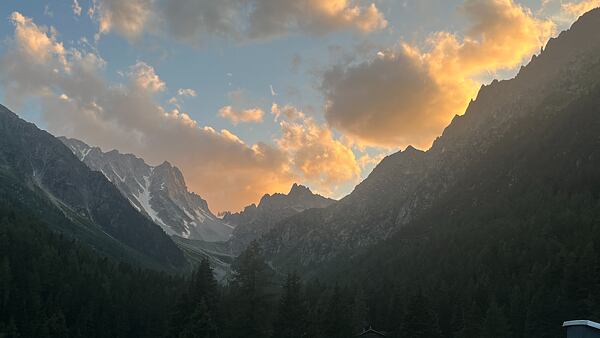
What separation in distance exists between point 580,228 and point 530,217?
1271 inches

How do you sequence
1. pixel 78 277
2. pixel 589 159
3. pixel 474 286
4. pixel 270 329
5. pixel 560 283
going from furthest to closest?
pixel 589 159
pixel 78 277
pixel 474 286
pixel 560 283
pixel 270 329

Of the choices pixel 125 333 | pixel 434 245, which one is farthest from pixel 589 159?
pixel 125 333

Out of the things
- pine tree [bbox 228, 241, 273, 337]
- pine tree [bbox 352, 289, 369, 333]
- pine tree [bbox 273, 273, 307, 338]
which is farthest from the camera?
pine tree [bbox 352, 289, 369, 333]

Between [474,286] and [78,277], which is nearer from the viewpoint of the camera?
[474,286]

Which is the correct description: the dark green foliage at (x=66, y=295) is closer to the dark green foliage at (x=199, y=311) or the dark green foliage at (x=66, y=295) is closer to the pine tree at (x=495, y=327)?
the dark green foliage at (x=199, y=311)

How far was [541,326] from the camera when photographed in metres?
93.1

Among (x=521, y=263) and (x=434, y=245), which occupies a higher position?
(x=434, y=245)

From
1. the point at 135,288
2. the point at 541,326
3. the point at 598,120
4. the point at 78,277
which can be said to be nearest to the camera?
the point at 541,326

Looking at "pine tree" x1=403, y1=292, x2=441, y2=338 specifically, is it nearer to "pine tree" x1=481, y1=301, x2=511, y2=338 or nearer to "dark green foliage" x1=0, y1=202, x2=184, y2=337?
"pine tree" x1=481, y1=301, x2=511, y2=338

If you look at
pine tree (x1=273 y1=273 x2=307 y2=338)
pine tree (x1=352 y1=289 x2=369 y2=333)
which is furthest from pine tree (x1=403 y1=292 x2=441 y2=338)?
pine tree (x1=352 y1=289 x2=369 y2=333)

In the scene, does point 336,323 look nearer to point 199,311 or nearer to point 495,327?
point 199,311

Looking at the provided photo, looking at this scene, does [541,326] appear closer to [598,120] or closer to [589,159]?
[589,159]

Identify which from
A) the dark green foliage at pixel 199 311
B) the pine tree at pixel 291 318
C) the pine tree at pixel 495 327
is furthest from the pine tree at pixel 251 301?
the pine tree at pixel 495 327

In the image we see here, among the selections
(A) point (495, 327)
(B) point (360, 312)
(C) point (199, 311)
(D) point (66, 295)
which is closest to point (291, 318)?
(C) point (199, 311)
